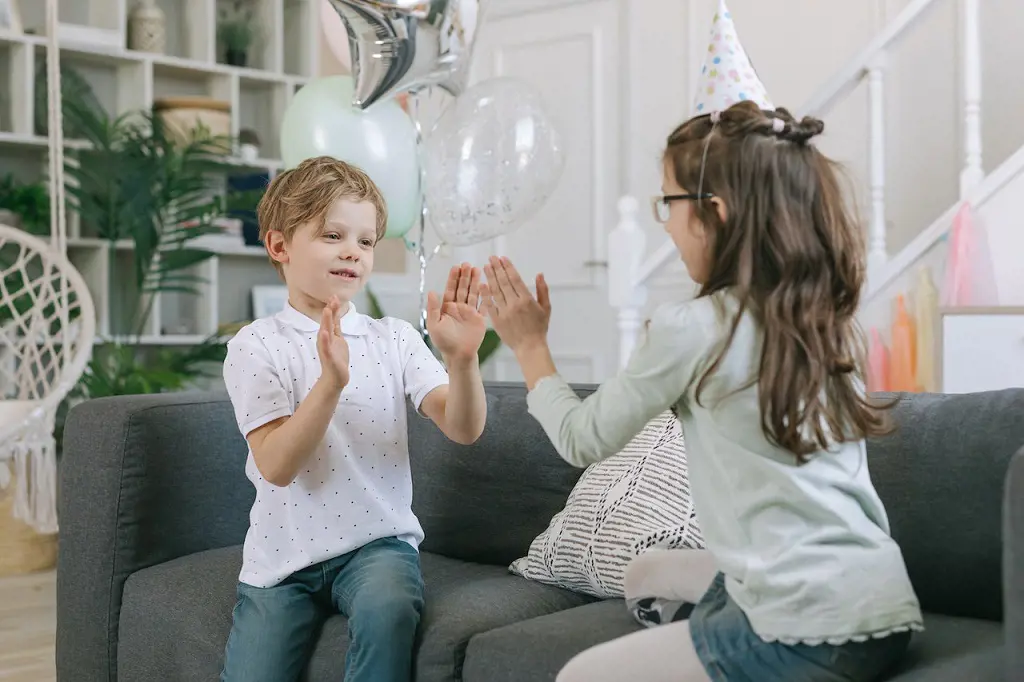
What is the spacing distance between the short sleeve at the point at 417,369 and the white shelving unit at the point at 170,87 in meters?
2.85

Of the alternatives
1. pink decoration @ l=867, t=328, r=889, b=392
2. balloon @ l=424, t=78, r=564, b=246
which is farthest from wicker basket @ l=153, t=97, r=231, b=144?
pink decoration @ l=867, t=328, r=889, b=392

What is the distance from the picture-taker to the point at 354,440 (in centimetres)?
174

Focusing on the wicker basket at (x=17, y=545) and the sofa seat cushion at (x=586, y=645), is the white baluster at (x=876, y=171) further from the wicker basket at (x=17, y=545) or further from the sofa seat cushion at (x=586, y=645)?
the wicker basket at (x=17, y=545)

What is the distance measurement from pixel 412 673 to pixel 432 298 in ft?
1.62

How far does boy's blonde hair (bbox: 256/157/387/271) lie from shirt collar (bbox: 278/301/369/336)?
4.5 inches

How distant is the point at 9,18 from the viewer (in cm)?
418

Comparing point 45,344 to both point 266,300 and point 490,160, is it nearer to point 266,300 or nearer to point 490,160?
point 266,300

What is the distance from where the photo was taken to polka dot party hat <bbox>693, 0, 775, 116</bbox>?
5.16 feet

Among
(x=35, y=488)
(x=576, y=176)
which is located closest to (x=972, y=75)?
(x=576, y=176)

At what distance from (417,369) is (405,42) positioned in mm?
1291

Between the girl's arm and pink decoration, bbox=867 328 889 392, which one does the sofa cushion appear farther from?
pink decoration, bbox=867 328 889 392

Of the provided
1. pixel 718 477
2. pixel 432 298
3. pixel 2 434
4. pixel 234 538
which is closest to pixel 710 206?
pixel 718 477

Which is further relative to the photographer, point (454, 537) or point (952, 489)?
point (454, 537)

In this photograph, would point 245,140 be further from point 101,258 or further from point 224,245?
point 101,258
